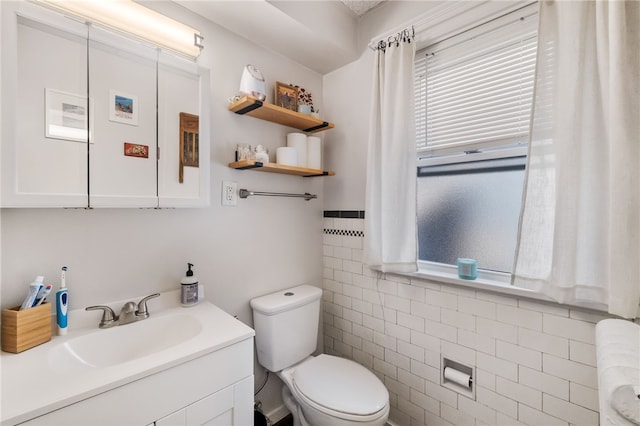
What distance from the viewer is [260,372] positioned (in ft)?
5.46

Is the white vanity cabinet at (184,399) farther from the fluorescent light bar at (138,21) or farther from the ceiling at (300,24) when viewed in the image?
the ceiling at (300,24)

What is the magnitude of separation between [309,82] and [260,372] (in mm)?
1962

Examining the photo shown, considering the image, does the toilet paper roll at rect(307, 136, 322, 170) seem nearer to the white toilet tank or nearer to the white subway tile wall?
the white subway tile wall

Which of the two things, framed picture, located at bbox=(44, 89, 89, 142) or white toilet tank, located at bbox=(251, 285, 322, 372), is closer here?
framed picture, located at bbox=(44, 89, 89, 142)

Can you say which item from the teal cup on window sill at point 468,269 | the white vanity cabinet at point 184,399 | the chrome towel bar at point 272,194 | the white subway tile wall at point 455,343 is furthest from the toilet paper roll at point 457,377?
the chrome towel bar at point 272,194

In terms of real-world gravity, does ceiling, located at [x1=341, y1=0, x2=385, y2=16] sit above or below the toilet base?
above

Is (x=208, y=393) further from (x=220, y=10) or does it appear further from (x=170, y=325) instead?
(x=220, y=10)

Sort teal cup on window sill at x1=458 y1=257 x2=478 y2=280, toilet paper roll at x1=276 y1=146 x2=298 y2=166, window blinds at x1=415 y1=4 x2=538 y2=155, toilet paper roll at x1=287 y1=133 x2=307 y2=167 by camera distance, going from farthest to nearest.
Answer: toilet paper roll at x1=287 y1=133 x2=307 y2=167, toilet paper roll at x1=276 y1=146 x2=298 y2=166, teal cup on window sill at x1=458 y1=257 x2=478 y2=280, window blinds at x1=415 y1=4 x2=538 y2=155

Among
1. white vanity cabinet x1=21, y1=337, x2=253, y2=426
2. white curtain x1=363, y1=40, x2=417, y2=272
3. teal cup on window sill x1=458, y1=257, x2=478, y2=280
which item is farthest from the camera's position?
white curtain x1=363, y1=40, x2=417, y2=272

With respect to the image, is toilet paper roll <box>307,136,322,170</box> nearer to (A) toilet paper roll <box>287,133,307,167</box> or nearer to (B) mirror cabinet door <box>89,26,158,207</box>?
(A) toilet paper roll <box>287,133,307,167</box>

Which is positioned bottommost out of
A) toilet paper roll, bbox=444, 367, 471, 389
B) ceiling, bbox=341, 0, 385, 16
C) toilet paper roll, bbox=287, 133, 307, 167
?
toilet paper roll, bbox=444, 367, 471, 389

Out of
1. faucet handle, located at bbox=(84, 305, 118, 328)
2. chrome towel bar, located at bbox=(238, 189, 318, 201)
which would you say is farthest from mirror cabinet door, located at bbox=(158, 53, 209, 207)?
faucet handle, located at bbox=(84, 305, 118, 328)

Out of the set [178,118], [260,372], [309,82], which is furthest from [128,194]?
[309,82]

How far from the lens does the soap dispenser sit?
1.33 meters
